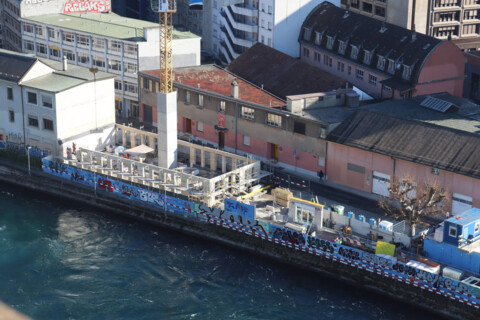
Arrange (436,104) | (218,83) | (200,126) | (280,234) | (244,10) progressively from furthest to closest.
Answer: (244,10), (218,83), (200,126), (436,104), (280,234)

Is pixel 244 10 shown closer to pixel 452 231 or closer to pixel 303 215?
pixel 303 215

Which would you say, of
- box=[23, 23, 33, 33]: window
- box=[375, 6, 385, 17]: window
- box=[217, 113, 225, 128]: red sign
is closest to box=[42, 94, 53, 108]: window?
box=[217, 113, 225, 128]: red sign

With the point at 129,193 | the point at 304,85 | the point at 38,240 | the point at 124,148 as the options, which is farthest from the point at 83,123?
the point at 304,85

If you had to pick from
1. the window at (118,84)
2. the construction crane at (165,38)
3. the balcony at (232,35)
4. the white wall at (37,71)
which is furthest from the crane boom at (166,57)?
the balcony at (232,35)

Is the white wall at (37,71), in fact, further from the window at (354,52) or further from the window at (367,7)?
the window at (367,7)

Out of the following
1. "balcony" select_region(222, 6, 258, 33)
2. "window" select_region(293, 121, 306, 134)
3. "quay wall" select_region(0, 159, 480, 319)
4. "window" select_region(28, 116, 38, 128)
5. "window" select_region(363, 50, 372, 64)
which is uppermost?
"balcony" select_region(222, 6, 258, 33)

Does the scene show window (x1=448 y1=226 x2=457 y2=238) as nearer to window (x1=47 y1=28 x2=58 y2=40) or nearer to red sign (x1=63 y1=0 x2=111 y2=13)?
window (x1=47 y1=28 x2=58 y2=40)

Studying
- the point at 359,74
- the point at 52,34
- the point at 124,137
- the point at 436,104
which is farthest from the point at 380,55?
the point at 52,34
